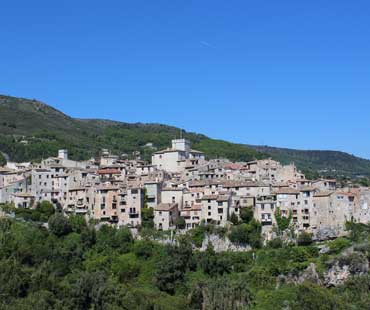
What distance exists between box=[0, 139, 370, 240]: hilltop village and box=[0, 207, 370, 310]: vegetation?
6.99 feet

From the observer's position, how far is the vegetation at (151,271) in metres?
56.8

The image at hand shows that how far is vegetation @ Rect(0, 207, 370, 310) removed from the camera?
56844mm

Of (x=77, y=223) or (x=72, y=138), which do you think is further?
(x=72, y=138)

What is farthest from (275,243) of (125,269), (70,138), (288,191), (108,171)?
(70,138)

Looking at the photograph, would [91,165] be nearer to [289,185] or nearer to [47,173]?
[47,173]

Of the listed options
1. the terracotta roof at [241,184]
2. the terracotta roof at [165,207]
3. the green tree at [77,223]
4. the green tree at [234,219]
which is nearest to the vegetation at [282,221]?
the green tree at [234,219]

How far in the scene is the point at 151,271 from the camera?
66.0m

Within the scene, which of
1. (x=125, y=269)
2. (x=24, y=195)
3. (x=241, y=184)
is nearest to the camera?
(x=125, y=269)

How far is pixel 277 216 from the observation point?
68250 mm

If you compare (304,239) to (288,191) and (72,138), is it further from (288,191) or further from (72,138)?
(72,138)

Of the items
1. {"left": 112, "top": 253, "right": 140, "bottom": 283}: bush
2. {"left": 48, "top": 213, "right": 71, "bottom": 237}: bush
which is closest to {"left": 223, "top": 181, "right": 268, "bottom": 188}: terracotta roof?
{"left": 112, "top": 253, "right": 140, "bottom": 283}: bush

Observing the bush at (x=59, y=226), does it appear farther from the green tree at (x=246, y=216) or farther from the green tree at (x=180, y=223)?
the green tree at (x=246, y=216)

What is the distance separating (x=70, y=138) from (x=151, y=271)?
90892mm

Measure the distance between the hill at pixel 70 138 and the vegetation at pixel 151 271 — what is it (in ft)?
163
